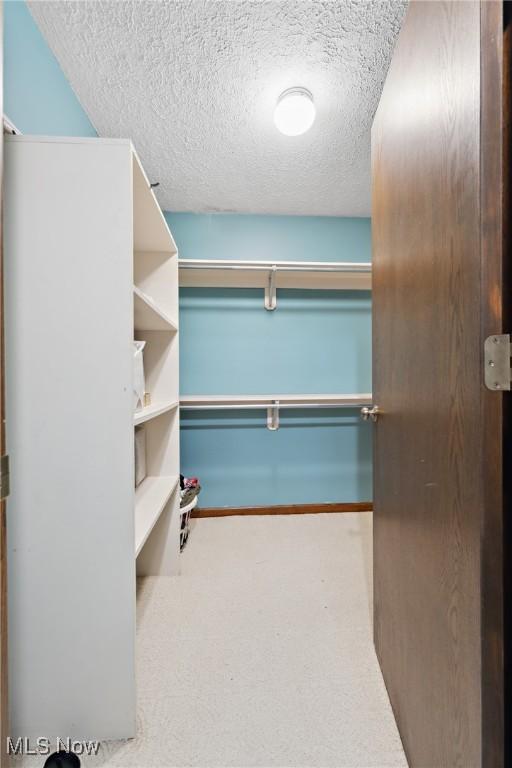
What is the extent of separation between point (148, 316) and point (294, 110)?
41.0 inches

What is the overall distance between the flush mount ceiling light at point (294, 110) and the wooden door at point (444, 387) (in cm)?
42

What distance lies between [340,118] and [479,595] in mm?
1816

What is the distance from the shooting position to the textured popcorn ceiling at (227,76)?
1060mm

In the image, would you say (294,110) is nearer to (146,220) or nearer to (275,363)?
(146,220)

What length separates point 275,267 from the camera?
2061mm

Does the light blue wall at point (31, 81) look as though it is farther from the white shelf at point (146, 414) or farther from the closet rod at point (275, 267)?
the white shelf at point (146, 414)

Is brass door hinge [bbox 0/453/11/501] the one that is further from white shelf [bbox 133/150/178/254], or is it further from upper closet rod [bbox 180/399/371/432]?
upper closet rod [bbox 180/399/371/432]

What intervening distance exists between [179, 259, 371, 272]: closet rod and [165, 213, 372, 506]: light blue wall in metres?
0.24

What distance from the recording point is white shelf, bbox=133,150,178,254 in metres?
1.07

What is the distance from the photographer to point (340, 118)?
1.48 m

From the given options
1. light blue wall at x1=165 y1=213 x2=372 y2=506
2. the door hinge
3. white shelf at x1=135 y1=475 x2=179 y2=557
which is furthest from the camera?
light blue wall at x1=165 y1=213 x2=372 y2=506

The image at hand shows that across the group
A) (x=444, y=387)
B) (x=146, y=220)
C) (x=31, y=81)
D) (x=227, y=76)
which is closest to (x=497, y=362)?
(x=444, y=387)

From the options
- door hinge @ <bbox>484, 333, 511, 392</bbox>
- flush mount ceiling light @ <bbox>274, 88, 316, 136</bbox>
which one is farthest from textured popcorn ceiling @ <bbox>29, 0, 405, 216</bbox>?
door hinge @ <bbox>484, 333, 511, 392</bbox>

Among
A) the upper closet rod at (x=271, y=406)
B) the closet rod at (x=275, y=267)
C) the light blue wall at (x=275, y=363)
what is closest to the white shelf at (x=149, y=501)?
the upper closet rod at (x=271, y=406)
